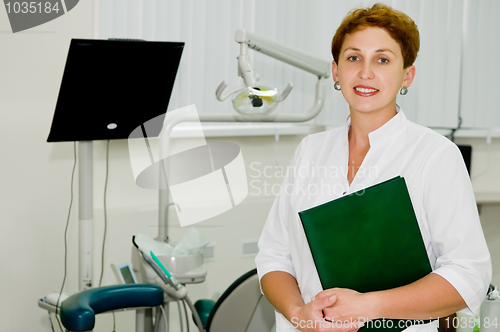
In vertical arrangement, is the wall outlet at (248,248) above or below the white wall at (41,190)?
below

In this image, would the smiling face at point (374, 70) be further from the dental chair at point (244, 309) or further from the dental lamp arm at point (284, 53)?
the dental lamp arm at point (284, 53)

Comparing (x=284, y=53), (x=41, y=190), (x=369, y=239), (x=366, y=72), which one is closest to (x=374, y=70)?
(x=366, y=72)

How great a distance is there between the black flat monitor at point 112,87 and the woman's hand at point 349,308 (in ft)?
4.05

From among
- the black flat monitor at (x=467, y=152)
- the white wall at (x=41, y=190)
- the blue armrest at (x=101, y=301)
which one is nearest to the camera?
the blue armrest at (x=101, y=301)

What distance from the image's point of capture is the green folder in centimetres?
108

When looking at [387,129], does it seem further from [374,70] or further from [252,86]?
[252,86]

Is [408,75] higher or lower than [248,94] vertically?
higher

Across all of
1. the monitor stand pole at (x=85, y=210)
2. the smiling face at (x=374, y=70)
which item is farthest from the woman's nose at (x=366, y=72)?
the monitor stand pole at (x=85, y=210)

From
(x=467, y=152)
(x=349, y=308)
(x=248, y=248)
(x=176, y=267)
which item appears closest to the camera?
(x=349, y=308)

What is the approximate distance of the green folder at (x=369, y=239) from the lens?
1083 millimetres

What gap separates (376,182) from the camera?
1.19 metres

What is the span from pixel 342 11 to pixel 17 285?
7.31 ft

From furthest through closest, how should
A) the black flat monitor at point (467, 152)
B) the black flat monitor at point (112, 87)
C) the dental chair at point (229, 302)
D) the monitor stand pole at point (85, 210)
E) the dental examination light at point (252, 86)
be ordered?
the black flat monitor at point (467, 152) → the monitor stand pole at point (85, 210) → the dental examination light at point (252, 86) → the black flat monitor at point (112, 87) → the dental chair at point (229, 302)

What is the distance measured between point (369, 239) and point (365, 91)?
330 mm
